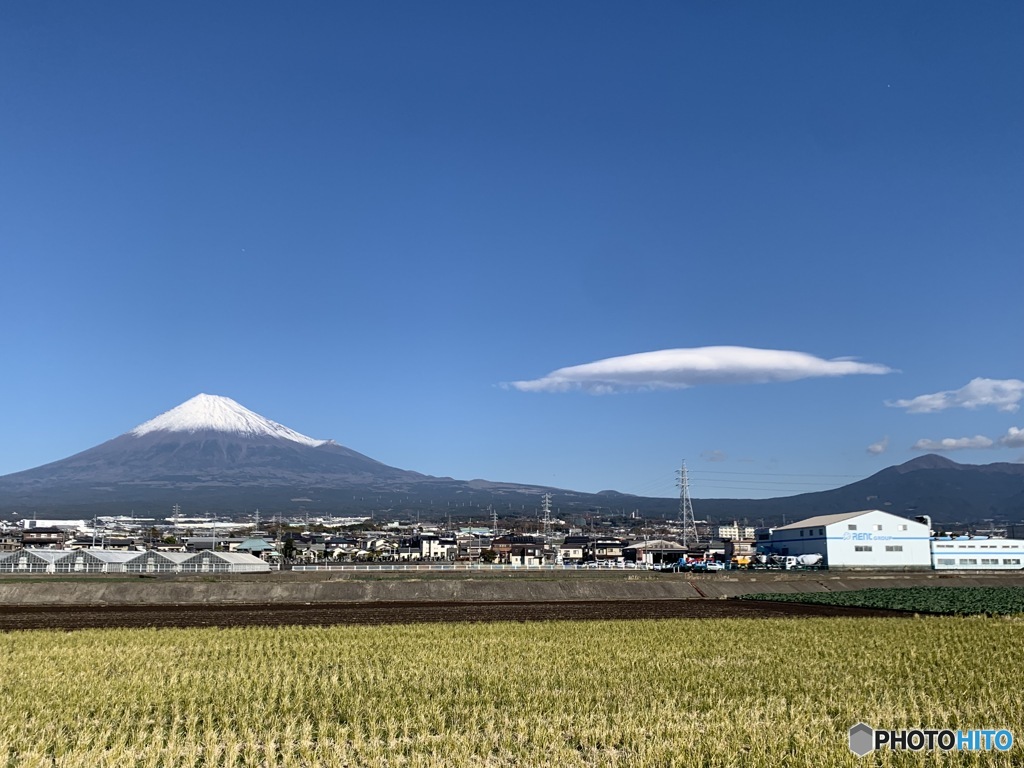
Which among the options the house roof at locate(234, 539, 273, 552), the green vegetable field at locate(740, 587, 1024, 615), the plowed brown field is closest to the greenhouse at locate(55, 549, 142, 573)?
the plowed brown field

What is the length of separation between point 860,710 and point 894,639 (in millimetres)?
15246

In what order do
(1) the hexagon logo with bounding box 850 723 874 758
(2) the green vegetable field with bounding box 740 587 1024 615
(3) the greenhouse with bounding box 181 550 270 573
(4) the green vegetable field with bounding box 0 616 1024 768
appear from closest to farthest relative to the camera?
(4) the green vegetable field with bounding box 0 616 1024 768 < (1) the hexagon logo with bounding box 850 723 874 758 < (2) the green vegetable field with bounding box 740 587 1024 615 < (3) the greenhouse with bounding box 181 550 270 573

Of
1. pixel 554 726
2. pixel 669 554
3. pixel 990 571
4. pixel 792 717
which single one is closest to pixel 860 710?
pixel 792 717

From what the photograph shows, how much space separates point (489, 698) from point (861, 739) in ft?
24.8

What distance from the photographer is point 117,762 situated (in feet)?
43.7

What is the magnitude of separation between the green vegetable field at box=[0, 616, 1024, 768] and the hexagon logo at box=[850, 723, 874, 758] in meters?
0.23

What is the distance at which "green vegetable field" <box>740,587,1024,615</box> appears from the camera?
4684cm

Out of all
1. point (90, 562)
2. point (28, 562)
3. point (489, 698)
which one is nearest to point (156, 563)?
point (90, 562)

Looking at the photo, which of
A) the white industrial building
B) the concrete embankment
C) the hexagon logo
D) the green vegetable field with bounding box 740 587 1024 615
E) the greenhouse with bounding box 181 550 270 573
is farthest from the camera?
the white industrial building

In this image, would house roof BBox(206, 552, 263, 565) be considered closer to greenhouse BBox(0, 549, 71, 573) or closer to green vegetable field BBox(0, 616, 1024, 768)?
greenhouse BBox(0, 549, 71, 573)

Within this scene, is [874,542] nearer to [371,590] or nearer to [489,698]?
[371,590]

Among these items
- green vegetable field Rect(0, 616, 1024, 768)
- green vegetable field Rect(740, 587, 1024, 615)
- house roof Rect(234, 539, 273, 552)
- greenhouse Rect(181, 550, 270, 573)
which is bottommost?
house roof Rect(234, 539, 273, 552)

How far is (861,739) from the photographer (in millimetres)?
15055

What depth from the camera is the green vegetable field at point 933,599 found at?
4684cm
